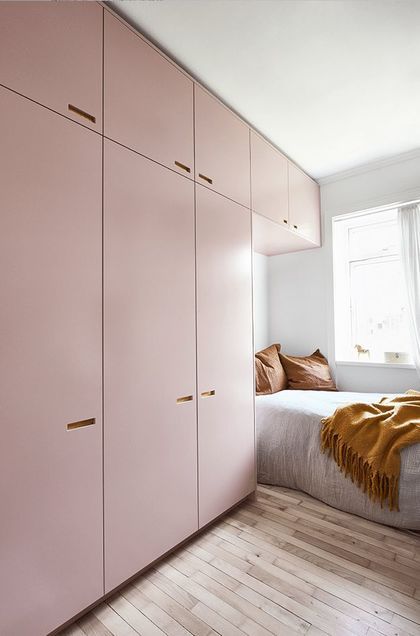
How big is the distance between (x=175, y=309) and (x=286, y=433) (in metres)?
1.29

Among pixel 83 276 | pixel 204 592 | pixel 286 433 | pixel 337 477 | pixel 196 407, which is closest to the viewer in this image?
pixel 83 276

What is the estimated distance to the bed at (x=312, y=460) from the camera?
6.22 ft

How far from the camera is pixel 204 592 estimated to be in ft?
4.87

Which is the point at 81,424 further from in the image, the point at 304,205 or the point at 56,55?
the point at 304,205

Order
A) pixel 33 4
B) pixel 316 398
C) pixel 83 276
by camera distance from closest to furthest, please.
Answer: pixel 33 4, pixel 83 276, pixel 316 398

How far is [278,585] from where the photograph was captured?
1526 mm

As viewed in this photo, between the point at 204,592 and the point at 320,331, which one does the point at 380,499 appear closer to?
the point at 204,592

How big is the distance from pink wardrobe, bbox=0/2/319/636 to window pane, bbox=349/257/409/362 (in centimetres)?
191

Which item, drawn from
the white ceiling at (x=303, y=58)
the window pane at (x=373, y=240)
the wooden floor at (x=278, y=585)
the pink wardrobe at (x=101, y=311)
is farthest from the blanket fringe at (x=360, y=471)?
the white ceiling at (x=303, y=58)

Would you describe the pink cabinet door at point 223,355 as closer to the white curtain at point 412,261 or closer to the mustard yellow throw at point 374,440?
the mustard yellow throw at point 374,440

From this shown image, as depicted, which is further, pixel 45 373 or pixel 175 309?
pixel 175 309

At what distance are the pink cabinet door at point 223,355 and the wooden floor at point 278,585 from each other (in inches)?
10.5

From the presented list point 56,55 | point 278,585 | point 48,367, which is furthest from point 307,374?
point 56,55

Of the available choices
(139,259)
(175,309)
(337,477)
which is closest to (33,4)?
(139,259)
